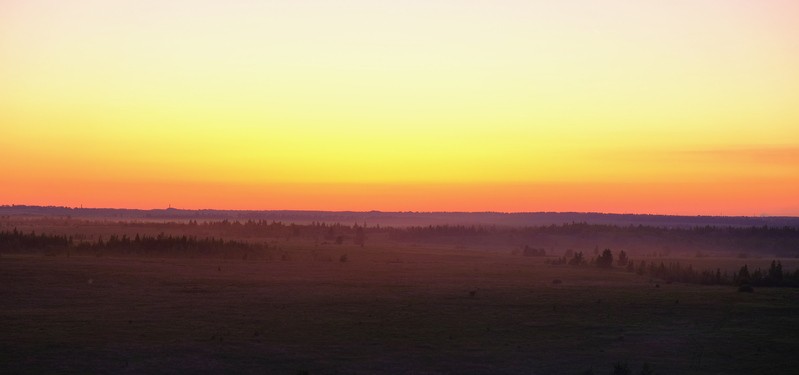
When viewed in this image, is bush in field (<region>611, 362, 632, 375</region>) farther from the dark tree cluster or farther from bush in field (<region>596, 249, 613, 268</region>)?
the dark tree cluster

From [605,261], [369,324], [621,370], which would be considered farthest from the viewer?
[605,261]

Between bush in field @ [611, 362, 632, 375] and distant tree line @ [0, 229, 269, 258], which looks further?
distant tree line @ [0, 229, 269, 258]

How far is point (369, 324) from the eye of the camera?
2895cm

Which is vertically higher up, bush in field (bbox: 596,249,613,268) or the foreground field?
bush in field (bbox: 596,249,613,268)

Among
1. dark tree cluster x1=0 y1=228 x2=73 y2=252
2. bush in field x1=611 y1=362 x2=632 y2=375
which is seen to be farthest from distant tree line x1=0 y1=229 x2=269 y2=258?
bush in field x1=611 y1=362 x2=632 y2=375

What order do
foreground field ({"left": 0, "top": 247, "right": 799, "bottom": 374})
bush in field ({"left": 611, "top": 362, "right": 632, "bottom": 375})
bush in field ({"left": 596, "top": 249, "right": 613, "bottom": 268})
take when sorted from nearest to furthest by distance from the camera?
bush in field ({"left": 611, "top": 362, "right": 632, "bottom": 375}) → foreground field ({"left": 0, "top": 247, "right": 799, "bottom": 374}) → bush in field ({"left": 596, "top": 249, "right": 613, "bottom": 268})

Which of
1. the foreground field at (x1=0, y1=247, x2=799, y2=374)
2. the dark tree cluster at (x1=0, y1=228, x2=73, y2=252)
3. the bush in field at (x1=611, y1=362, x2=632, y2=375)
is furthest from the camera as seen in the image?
the dark tree cluster at (x1=0, y1=228, x2=73, y2=252)

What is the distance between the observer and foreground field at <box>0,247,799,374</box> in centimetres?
2286

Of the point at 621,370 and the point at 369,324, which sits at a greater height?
the point at 369,324

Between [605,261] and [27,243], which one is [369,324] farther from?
[27,243]

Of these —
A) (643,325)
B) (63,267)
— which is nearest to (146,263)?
(63,267)

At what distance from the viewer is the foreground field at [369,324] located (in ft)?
75.0

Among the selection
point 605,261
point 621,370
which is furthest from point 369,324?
point 605,261

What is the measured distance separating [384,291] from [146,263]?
60.2ft
